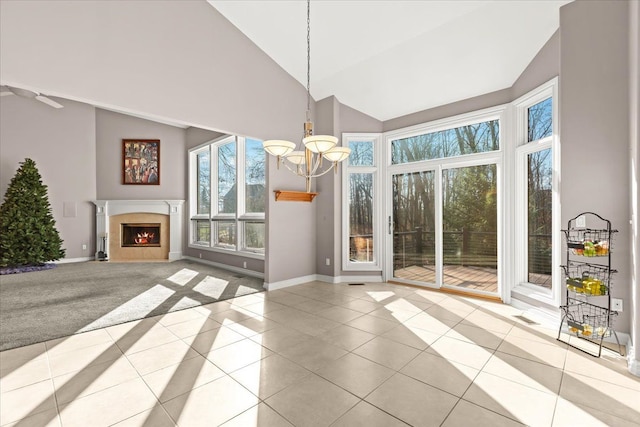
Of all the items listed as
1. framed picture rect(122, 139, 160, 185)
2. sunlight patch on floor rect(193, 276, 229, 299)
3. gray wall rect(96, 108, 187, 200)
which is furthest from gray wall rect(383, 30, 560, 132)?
framed picture rect(122, 139, 160, 185)

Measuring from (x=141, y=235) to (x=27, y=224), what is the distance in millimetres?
2301

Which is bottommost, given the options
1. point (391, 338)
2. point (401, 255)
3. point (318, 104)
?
point (391, 338)

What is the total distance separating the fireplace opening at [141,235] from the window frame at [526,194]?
8206 millimetres

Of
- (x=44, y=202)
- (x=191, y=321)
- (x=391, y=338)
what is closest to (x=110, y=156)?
(x=44, y=202)

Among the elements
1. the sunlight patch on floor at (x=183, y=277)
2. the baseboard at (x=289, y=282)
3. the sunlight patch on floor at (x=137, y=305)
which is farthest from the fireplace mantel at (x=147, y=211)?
the baseboard at (x=289, y=282)

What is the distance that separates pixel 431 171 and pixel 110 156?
8.10m

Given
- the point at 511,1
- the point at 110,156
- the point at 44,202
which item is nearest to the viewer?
the point at 511,1

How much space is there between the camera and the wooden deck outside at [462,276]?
4.38 m

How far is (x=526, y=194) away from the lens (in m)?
4.00

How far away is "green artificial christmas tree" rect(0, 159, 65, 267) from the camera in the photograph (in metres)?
6.47

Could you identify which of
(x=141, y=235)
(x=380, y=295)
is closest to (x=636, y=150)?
(x=380, y=295)

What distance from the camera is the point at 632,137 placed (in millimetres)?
2617

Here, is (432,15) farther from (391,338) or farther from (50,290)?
(50,290)

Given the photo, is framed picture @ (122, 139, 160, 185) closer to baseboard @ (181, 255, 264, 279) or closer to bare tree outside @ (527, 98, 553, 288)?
baseboard @ (181, 255, 264, 279)
